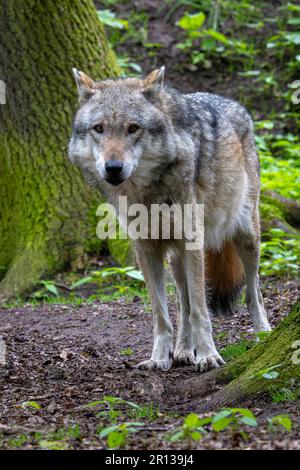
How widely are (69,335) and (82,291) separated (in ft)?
5.78

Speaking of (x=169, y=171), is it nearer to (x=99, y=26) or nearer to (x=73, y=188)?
(x=73, y=188)

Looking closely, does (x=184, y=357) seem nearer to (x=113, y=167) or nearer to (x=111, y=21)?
(x=113, y=167)

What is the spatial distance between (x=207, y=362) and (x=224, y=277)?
4.21 ft

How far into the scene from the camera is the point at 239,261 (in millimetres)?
6500

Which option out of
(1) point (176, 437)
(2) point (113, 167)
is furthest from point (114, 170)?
(1) point (176, 437)

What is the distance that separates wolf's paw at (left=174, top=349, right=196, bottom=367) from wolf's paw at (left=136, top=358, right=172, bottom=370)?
166mm

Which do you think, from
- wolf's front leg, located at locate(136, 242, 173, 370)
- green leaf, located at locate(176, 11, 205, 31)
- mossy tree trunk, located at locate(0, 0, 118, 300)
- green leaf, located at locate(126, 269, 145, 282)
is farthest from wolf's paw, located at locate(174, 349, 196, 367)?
green leaf, located at locate(176, 11, 205, 31)

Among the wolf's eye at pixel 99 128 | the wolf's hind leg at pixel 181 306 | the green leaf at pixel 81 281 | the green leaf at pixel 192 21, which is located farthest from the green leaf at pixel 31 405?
the green leaf at pixel 192 21

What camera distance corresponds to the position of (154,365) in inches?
214

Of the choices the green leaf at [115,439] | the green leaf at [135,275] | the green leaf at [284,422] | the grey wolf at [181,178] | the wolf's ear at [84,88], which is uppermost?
the wolf's ear at [84,88]

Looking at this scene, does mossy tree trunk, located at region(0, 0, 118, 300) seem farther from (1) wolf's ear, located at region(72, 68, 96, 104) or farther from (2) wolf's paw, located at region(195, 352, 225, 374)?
(2) wolf's paw, located at region(195, 352, 225, 374)

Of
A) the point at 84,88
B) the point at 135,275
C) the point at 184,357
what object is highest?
the point at 84,88

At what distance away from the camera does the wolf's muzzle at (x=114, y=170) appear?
491cm

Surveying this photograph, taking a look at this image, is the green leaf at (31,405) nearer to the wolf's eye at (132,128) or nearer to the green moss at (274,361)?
the green moss at (274,361)
